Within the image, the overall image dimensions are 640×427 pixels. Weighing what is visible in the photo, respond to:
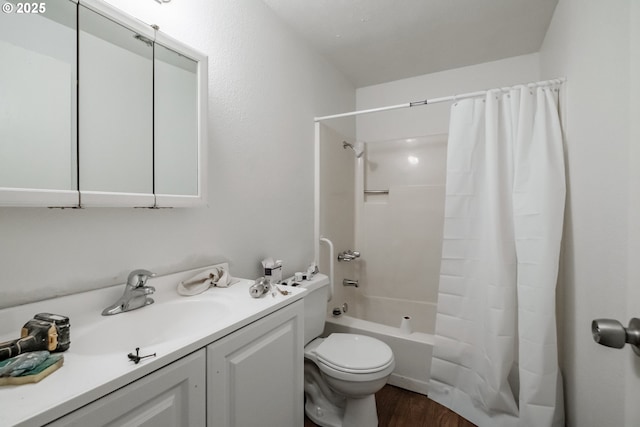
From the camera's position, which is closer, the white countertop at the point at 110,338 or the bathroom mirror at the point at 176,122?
the white countertop at the point at 110,338

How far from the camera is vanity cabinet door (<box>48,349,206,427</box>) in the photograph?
54 centimetres

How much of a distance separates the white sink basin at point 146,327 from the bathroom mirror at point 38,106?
0.38 m

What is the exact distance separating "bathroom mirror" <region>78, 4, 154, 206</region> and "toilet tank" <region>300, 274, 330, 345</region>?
0.97 meters

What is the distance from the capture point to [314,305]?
1656 millimetres

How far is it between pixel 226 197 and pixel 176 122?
41cm

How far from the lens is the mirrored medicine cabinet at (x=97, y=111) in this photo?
756 millimetres

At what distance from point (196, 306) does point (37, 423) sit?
593 mm

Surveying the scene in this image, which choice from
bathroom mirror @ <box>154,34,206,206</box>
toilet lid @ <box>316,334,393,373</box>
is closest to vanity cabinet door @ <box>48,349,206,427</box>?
bathroom mirror @ <box>154,34,206,206</box>

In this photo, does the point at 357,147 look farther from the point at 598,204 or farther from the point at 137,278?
the point at 137,278

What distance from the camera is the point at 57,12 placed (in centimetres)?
82

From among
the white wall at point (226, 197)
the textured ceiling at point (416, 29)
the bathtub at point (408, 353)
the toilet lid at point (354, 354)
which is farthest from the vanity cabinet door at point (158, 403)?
the textured ceiling at point (416, 29)

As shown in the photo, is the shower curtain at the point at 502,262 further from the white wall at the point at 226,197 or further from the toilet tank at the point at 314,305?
the white wall at the point at 226,197

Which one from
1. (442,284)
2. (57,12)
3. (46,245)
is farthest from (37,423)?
(442,284)

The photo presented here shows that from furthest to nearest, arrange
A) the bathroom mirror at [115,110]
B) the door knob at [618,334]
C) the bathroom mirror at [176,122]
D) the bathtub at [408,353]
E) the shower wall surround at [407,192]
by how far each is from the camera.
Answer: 1. the shower wall surround at [407,192]
2. the bathtub at [408,353]
3. the bathroom mirror at [176,122]
4. the bathroom mirror at [115,110]
5. the door knob at [618,334]
